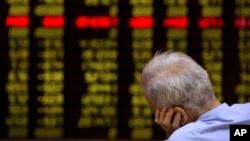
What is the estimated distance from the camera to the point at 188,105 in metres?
1.17

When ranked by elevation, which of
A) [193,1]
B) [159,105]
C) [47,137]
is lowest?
[47,137]

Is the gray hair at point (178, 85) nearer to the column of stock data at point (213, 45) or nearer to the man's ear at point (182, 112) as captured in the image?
the man's ear at point (182, 112)

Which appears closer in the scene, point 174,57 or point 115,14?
point 174,57

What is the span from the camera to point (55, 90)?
2408mm

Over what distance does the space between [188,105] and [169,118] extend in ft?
0.16

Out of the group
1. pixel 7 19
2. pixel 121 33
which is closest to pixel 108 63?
pixel 121 33

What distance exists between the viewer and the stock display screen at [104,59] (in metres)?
2.40

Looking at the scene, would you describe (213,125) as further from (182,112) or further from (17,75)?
(17,75)

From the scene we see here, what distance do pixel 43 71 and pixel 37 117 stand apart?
19cm

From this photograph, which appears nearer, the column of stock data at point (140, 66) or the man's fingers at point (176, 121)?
the man's fingers at point (176, 121)

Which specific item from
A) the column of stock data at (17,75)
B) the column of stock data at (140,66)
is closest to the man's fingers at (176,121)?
the column of stock data at (140,66)

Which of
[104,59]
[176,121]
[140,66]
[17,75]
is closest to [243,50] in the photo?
[140,66]

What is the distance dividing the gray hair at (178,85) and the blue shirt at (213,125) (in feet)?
0.10

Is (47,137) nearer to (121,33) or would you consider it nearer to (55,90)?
(55,90)
